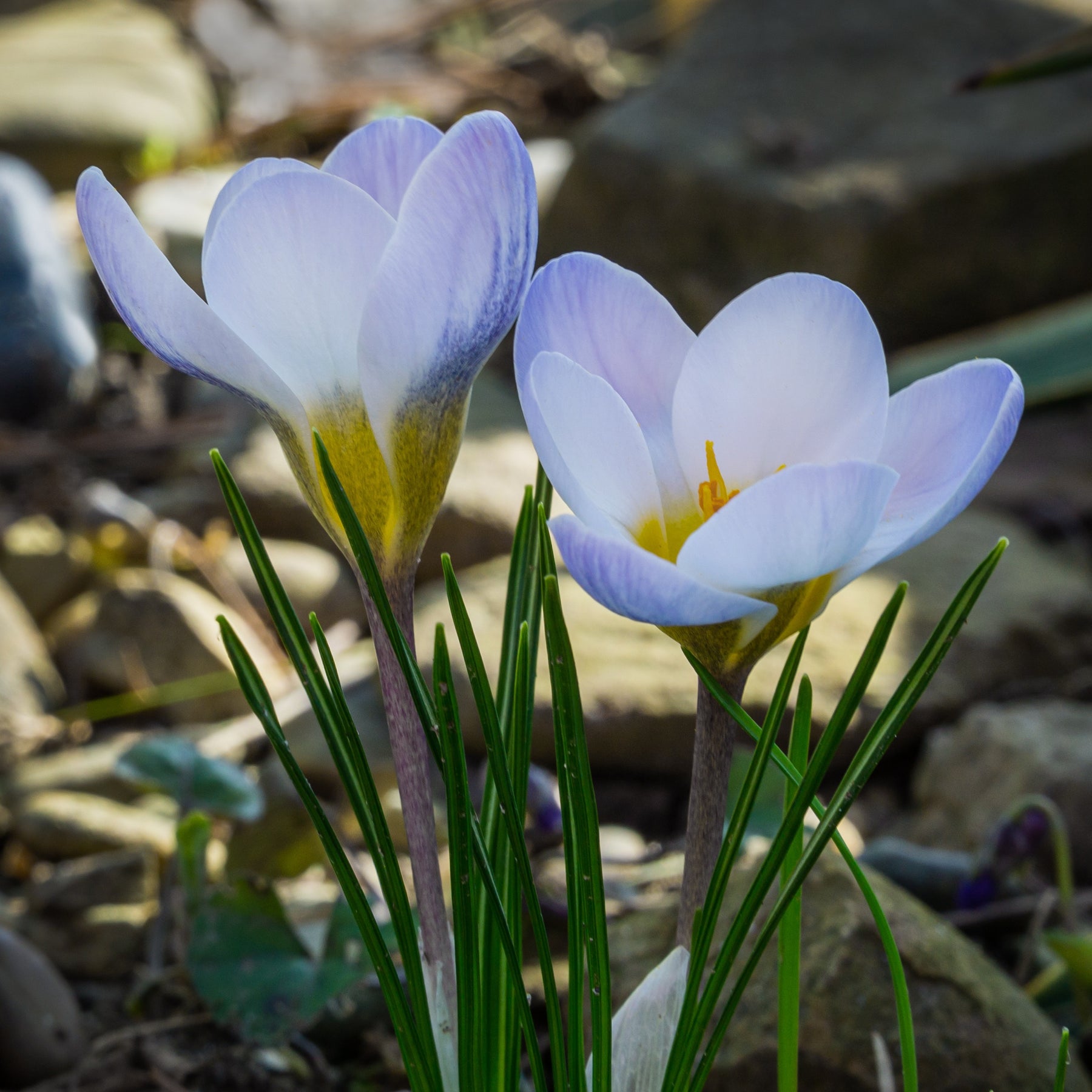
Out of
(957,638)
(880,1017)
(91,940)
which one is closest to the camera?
(880,1017)

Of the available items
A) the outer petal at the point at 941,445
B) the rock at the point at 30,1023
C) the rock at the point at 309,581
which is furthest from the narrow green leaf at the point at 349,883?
the rock at the point at 309,581

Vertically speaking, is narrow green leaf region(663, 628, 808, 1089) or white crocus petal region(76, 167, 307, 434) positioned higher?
white crocus petal region(76, 167, 307, 434)

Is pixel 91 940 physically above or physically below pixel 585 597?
below

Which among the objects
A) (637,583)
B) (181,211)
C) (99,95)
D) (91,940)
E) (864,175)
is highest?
(99,95)

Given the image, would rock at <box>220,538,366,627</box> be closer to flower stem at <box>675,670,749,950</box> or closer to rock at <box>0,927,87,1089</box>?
rock at <box>0,927,87,1089</box>

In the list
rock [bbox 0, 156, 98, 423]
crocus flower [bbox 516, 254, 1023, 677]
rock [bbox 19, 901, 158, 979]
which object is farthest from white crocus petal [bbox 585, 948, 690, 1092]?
rock [bbox 0, 156, 98, 423]

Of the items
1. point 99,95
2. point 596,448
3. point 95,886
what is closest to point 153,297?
point 596,448

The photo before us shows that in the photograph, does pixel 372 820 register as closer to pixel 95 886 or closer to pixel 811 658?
pixel 95 886
